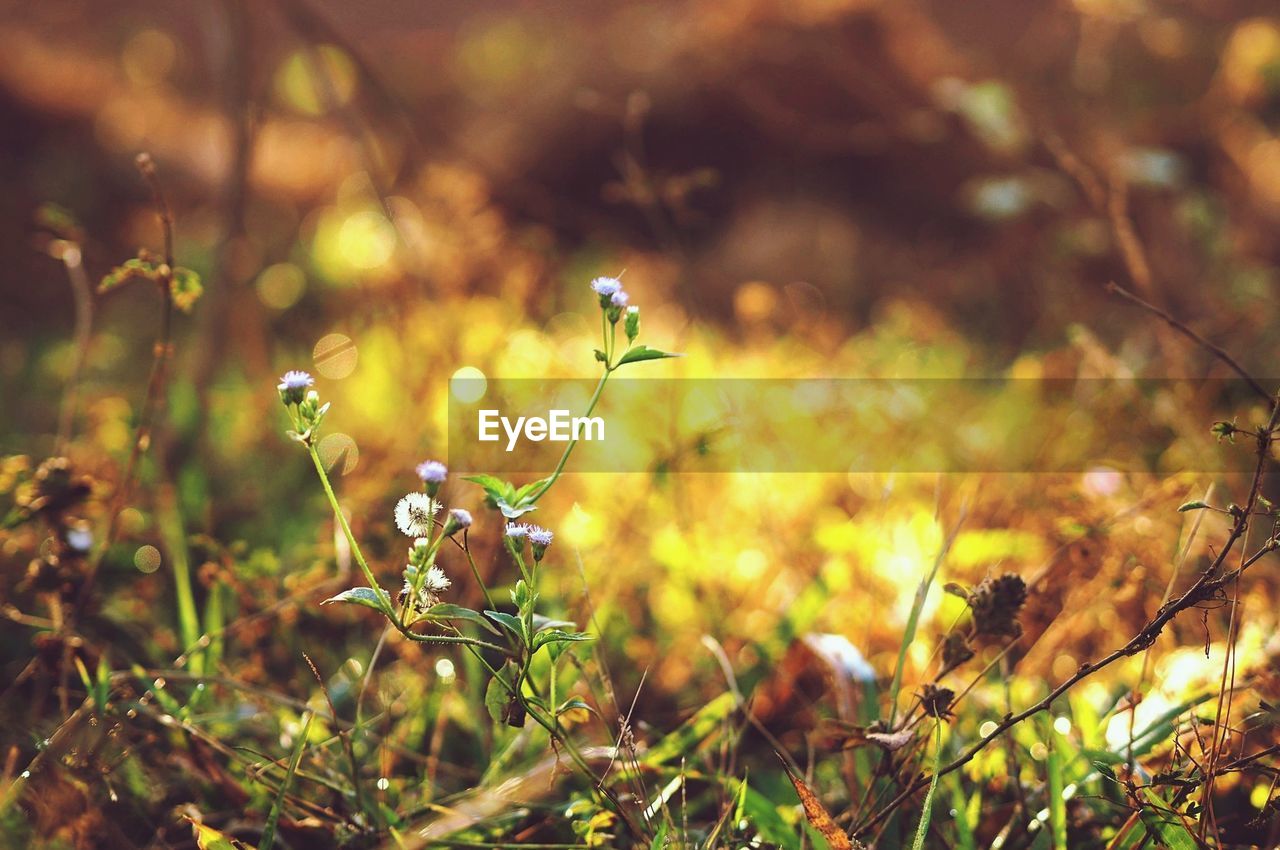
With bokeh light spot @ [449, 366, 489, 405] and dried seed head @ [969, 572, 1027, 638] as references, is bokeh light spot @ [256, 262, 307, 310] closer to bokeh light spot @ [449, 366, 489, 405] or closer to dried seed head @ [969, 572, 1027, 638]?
bokeh light spot @ [449, 366, 489, 405]

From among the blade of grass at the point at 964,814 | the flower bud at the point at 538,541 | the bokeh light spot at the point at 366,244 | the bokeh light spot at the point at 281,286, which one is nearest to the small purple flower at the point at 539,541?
the flower bud at the point at 538,541

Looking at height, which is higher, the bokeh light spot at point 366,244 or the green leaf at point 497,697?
the bokeh light spot at point 366,244

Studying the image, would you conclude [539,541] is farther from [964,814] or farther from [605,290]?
[964,814]

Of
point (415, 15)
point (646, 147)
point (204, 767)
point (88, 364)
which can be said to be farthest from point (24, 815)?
point (415, 15)

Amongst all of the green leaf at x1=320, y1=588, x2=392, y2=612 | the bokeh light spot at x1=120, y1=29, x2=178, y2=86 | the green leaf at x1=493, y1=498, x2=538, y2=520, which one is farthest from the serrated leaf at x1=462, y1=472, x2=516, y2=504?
the bokeh light spot at x1=120, y1=29, x2=178, y2=86

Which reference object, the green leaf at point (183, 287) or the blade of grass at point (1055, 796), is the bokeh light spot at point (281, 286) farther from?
the blade of grass at point (1055, 796)

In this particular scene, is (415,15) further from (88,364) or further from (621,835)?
(621,835)

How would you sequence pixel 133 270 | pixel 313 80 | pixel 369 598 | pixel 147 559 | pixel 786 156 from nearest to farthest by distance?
pixel 369 598 < pixel 133 270 < pixel 147 559 < pixel 313 80 < pixel 786 156

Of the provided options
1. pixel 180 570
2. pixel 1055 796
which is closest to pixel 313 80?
pixel 180 570

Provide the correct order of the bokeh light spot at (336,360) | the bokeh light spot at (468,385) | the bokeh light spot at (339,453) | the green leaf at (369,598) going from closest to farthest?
the green leaf at (369,598) → the bokeh light spot at (468,385) → the bokeh light spot at (339,453) → the bokeh light spot at (336,360)
